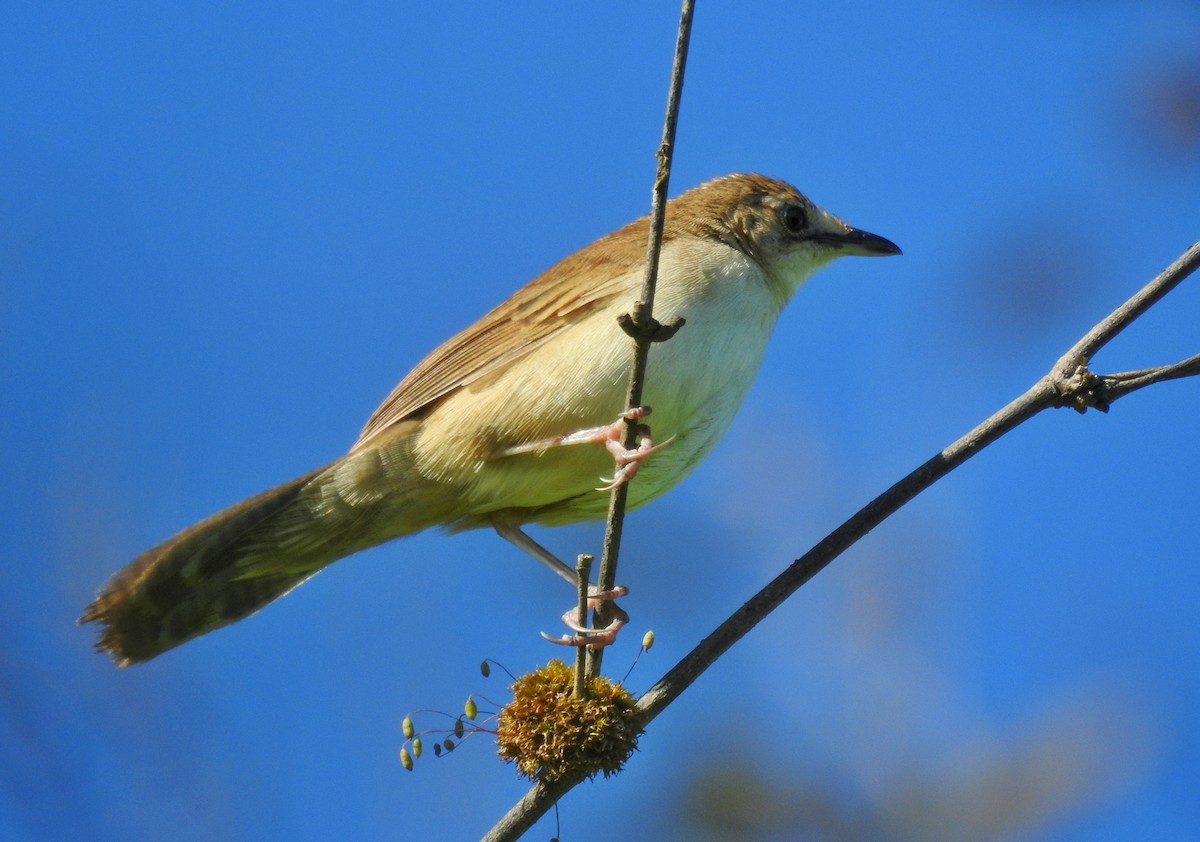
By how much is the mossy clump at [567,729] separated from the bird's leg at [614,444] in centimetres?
70

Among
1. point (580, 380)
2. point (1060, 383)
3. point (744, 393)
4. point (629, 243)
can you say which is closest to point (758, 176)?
point (629, 243)

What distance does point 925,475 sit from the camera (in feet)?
11.6

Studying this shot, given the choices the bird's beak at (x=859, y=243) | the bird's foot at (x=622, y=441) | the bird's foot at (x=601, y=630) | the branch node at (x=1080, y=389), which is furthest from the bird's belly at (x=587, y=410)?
the branch node at (x=1080, y=389)

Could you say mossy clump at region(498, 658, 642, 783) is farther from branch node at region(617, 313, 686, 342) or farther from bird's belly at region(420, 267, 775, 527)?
bird's belly at region(420, 267, 775, 527)

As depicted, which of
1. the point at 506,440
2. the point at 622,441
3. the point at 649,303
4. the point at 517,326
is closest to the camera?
the point at 649,303

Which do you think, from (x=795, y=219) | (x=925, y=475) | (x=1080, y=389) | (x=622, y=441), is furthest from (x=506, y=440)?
(x=1080, y=389)

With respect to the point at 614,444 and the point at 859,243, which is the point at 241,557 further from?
the point at 859,243

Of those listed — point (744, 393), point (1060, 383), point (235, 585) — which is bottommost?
point (1060, 383)

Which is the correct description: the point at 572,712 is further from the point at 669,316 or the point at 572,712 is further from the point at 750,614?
the point at 669,316

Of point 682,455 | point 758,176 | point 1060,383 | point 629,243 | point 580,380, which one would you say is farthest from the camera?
point 758,176

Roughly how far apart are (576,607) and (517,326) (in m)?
1.31

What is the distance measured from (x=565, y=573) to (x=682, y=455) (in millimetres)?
786

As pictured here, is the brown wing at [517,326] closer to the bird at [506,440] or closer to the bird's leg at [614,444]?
the bird at [506,440]

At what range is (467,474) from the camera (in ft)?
17.0
